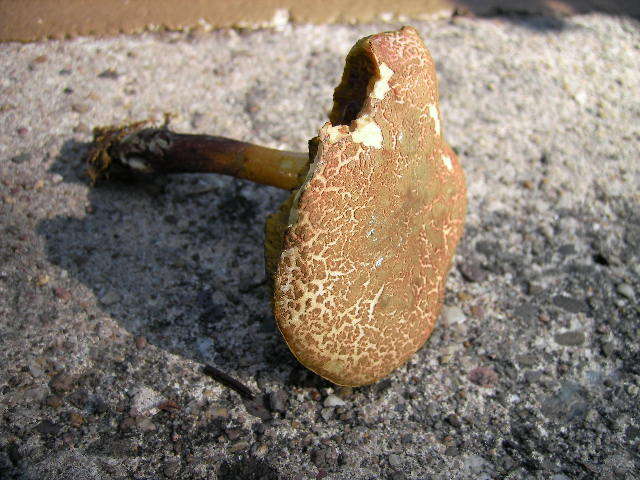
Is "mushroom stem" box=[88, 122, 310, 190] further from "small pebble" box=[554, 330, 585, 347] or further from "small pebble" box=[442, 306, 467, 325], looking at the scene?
"small pebble" box=[554, 330, 585, 347]

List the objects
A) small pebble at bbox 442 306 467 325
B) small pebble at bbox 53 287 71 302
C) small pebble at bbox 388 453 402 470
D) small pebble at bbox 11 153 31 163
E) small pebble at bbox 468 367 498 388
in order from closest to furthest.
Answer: small pebble at bbox 388 453 402 470
small pebble at bbox 468 367 498 388
small pebble at bbox 53 287 71 302
small pebble at bbox 442 306 467 325
small pebble at bbox 11 153 31 163

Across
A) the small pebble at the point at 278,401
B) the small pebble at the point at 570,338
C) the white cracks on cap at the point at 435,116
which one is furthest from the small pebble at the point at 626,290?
the small pebble at the point at 278,401

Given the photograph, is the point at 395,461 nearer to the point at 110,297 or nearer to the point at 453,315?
the point at 453,315

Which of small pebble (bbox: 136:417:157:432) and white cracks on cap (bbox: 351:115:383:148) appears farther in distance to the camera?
small pebble (bbox: 136:417:157:432)

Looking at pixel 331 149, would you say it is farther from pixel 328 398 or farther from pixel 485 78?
pixel 485 78

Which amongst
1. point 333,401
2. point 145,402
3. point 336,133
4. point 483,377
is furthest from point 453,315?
point 145,402

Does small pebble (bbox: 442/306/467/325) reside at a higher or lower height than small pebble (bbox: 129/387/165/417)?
higher

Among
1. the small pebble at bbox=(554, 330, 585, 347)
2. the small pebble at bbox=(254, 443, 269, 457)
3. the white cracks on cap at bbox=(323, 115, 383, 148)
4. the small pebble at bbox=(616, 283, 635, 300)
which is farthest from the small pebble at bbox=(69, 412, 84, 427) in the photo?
the small pebble at bbox=(616, 283, 635, 300)
